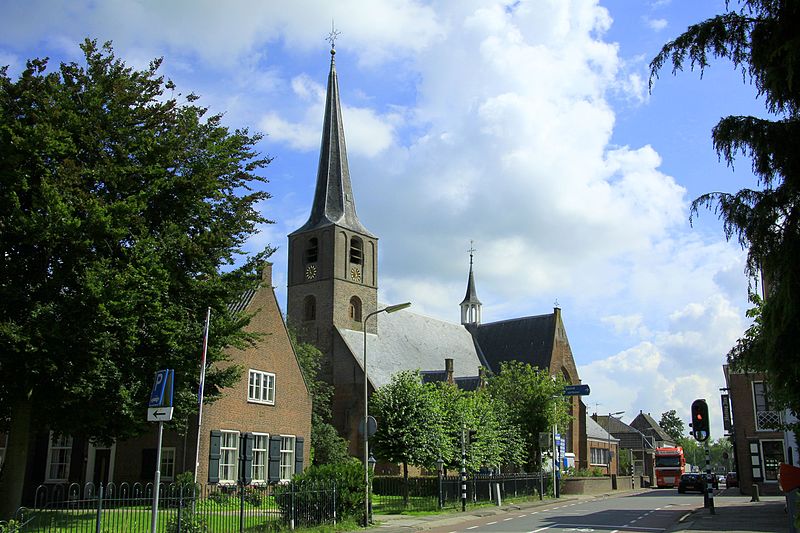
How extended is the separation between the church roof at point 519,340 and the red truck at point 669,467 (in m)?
12.2

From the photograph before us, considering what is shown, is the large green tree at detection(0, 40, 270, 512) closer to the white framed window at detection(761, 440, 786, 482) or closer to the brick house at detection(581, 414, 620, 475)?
the white framed window at detection(761, 440, 786, 482)

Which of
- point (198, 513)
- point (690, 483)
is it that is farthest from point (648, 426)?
point (198, 513)

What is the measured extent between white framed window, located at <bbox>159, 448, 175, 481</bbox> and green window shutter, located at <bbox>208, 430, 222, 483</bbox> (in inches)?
59.0

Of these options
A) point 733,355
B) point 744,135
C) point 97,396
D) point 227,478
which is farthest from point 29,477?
point 744,135

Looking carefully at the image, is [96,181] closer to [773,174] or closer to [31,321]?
[31,321]

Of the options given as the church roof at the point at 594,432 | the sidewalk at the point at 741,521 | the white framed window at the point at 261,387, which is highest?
the white framed window at the point at 261,387

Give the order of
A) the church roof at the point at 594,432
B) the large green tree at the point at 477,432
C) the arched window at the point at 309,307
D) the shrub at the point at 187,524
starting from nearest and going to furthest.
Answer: the shrub at the point at 187,524, the large green tree at the point at 477,432, the arched window at the point at 309,307, the church roof at the point at 594,432

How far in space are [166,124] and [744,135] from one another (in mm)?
16920

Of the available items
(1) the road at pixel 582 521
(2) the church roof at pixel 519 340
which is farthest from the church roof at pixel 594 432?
(1) the road at pixel 582 521

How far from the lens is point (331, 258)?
50.3 m

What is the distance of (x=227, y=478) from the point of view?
29.7 meters

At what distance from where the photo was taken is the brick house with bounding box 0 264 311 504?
28.6m

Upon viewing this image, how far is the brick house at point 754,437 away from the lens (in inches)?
1650

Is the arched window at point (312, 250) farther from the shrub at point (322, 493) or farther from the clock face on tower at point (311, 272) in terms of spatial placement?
the shrub at point (322, 493)
